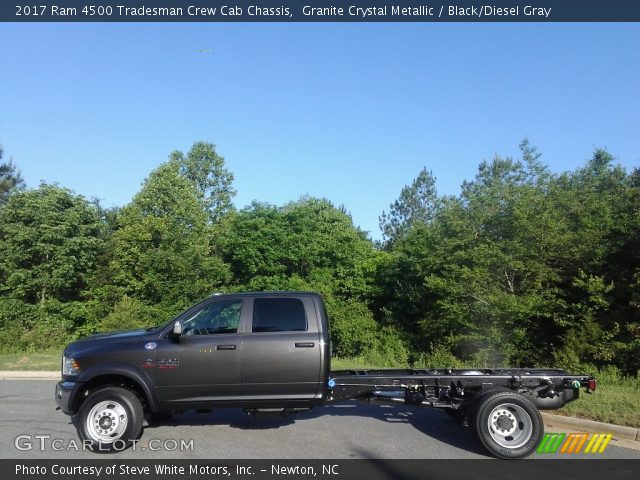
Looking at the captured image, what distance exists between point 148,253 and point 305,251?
26.7 ft

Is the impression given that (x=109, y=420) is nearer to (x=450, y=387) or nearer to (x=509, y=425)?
(x=450, y=387)

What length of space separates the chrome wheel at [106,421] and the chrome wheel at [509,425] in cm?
465

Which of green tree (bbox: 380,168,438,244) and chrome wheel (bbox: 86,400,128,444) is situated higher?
green tree (bbox: 380,168,438,244)

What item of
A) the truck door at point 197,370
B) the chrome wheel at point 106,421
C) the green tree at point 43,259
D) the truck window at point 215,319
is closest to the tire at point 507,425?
the truck door at point 197,370

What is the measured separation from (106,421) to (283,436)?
2.33m

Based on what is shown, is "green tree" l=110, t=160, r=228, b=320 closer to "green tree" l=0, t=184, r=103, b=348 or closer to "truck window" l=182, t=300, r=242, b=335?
"green tree" l=0, t=184, r=103, b=348

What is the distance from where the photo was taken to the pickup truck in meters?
6.43

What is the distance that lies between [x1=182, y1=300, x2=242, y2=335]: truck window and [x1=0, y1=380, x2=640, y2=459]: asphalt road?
1472 mm

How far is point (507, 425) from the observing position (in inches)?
253

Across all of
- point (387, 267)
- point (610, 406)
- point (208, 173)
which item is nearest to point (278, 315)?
point (610, 406)
